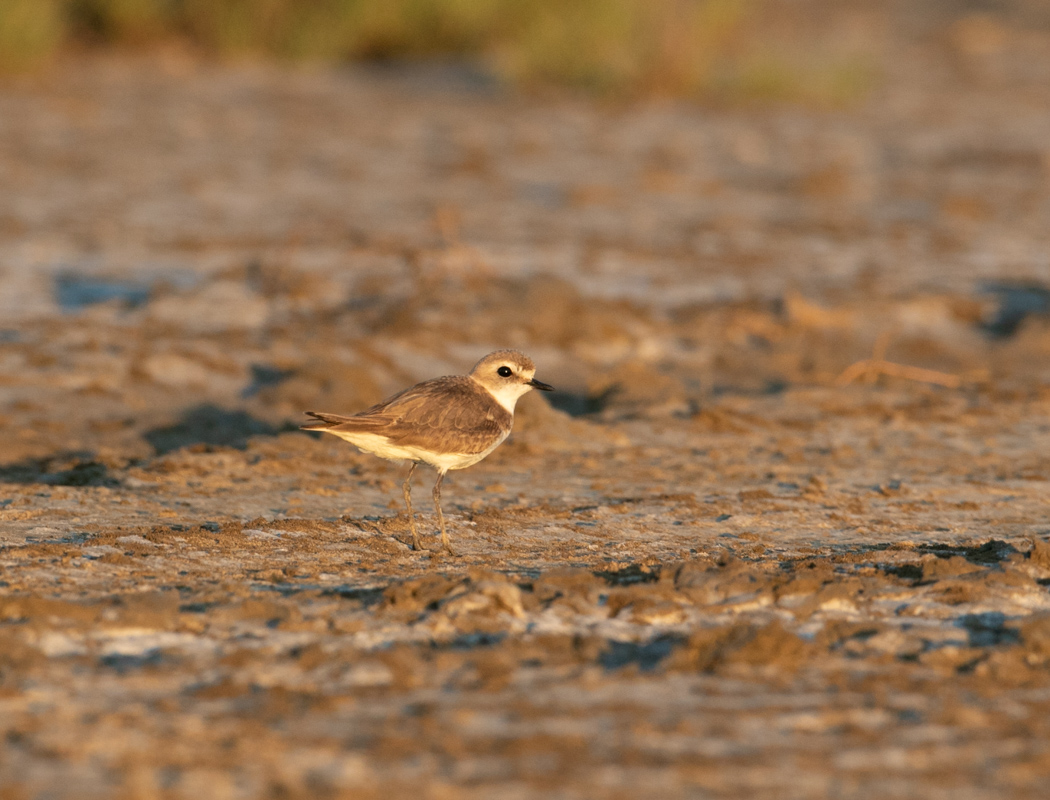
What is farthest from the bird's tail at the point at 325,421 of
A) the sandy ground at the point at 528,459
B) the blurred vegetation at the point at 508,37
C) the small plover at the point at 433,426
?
the blurred vegetation at the point at 508,37

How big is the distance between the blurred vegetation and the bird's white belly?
11353mm

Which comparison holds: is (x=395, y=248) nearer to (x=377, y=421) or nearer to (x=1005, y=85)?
(x=377, y=421)

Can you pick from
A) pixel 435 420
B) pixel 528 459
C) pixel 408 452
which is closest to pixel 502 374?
pixel 435 420

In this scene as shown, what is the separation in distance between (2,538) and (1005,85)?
15948mm

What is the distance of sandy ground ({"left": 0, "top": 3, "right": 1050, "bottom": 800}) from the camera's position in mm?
3424

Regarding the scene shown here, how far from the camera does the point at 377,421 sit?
5.14 m

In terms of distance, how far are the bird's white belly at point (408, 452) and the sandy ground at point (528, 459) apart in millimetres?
320

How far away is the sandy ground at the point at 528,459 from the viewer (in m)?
3.42

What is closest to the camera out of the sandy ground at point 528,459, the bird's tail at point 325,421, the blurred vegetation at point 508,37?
the sandy ground at point 528,459

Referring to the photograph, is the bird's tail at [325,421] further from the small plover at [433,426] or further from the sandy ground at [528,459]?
the sandy ground at [528,459]

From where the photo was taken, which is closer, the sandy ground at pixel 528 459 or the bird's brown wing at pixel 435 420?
the sandy ground at pixel 528 459

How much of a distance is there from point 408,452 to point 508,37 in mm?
13352

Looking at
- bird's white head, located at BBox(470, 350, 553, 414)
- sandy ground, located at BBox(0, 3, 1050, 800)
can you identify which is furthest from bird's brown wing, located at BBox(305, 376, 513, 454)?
sandy ground, located at BBox(0, 3, 1050, 800)

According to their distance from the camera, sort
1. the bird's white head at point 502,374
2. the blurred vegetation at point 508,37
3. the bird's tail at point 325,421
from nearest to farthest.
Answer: the bird's tail at point 325,421 < the bird's white head at point 502,374 < the blurred vegetation at point 508,37
